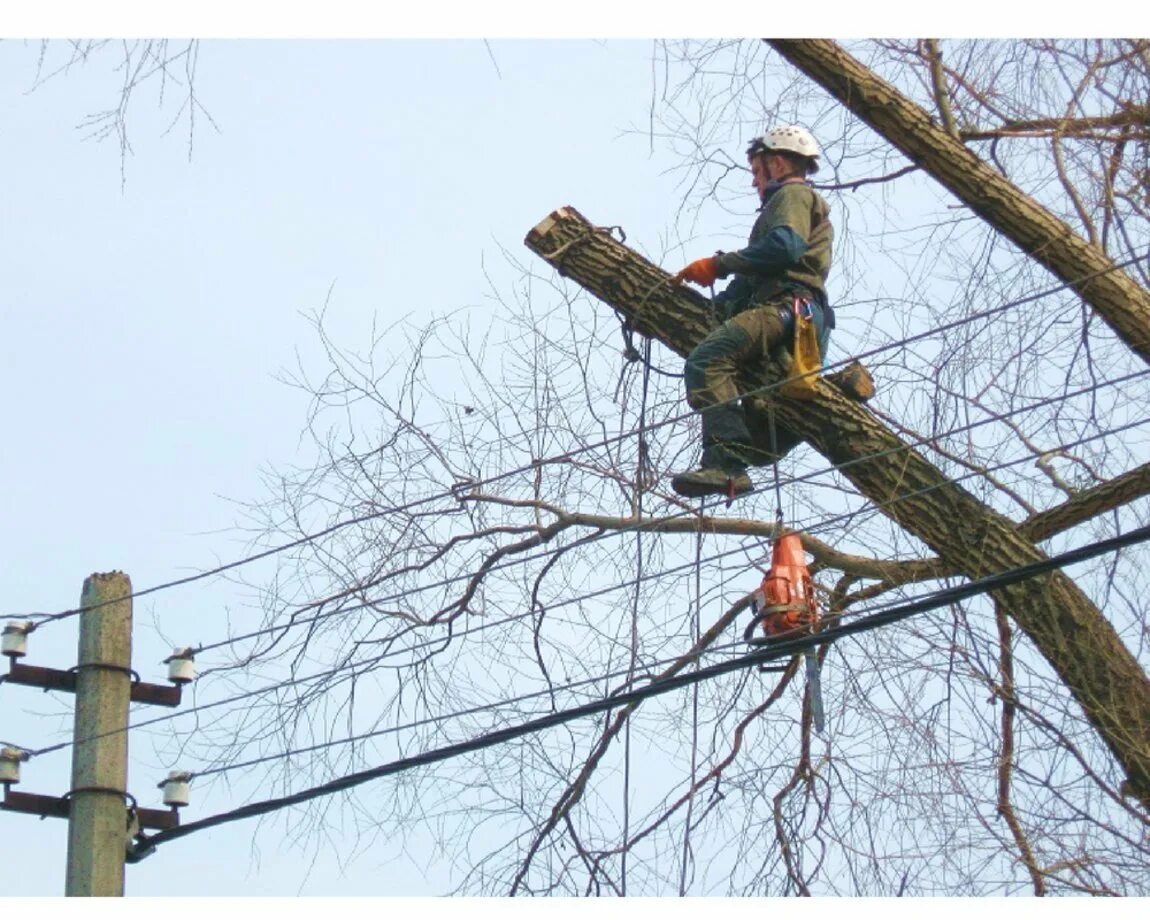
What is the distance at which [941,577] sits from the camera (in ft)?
26.6

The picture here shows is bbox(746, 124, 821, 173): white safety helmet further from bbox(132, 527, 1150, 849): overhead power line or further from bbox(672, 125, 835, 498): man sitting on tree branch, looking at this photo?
bbox(132, 527, 1150, 849): overhead power line

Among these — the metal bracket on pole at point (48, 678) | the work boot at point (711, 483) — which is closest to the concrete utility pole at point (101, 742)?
the metal bracket on pole at point (48, 678)

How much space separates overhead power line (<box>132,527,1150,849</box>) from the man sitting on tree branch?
4.87ft

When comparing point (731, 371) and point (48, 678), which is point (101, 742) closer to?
point (48, 678)

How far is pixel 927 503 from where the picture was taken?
8.00m

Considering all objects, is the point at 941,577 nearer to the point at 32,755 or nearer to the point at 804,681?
the point at 804,681

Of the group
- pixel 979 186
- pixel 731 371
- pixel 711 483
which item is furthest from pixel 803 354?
pixel 979 186

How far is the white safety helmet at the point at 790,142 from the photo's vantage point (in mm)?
Result: 8336

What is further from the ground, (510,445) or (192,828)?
(510,445)

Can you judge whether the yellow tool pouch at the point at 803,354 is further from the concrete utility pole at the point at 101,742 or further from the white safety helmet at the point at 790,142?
the concrete utility pole at the point at 101,742

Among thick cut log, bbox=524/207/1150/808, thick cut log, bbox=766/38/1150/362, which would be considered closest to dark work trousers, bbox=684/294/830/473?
thick cut log, bbox=524/207/1150/808

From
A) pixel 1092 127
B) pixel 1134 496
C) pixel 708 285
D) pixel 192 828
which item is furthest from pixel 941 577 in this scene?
pixel 192 828

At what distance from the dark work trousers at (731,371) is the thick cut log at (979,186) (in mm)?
835

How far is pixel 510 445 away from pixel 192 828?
211 cm
